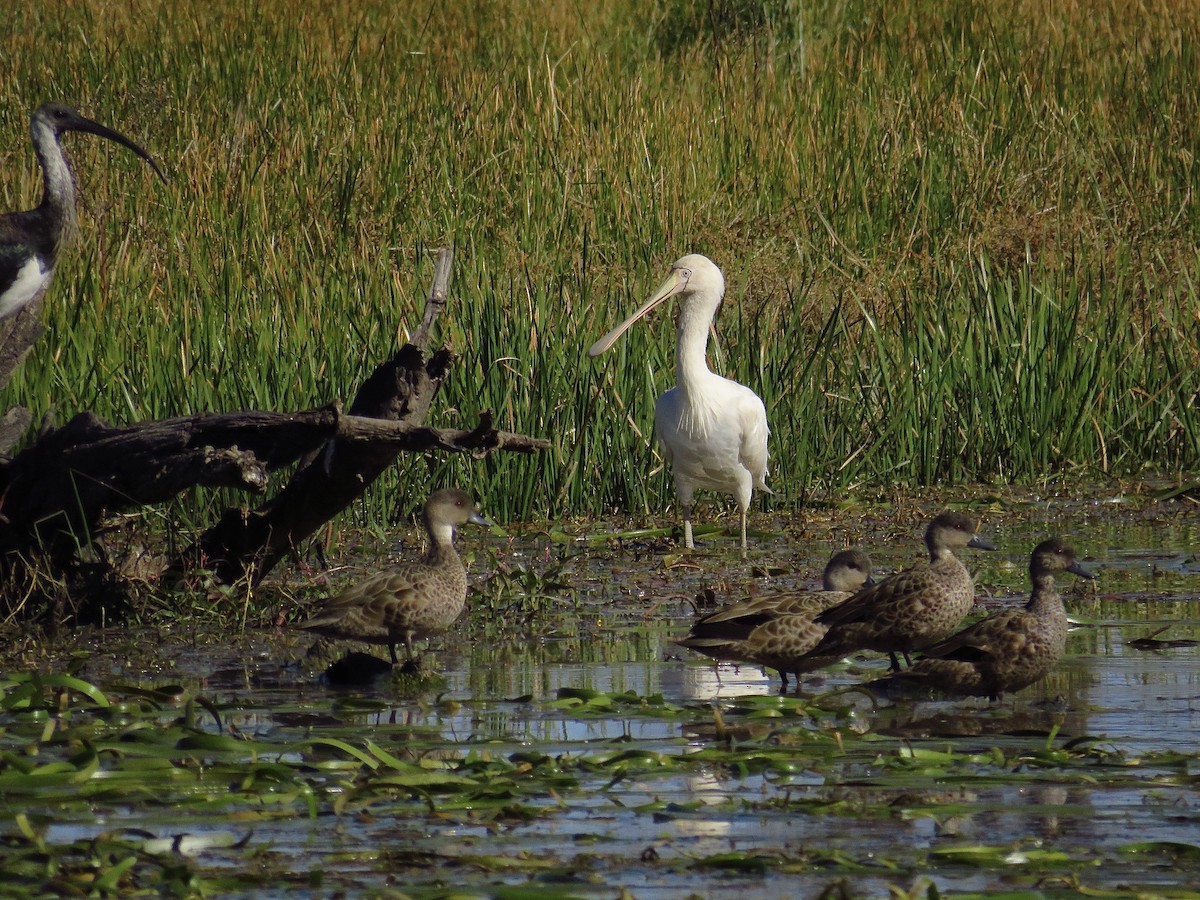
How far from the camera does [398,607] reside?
6.72 meters

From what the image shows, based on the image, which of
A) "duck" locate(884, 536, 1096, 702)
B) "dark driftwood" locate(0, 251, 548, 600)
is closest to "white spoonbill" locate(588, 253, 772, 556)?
"dark driftwood" locate(0, 251, 548, 600)

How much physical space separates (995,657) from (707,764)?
4.58ft

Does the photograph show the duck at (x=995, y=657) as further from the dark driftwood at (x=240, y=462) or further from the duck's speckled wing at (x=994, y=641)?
the dark driftwood at (x=240, y=462)

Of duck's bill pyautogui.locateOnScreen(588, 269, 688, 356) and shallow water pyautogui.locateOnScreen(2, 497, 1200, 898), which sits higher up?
duck's bill pyautogui.locateOnScreen(588, 269, 688, 356)

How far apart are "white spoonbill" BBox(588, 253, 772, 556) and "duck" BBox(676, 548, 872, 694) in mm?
2934

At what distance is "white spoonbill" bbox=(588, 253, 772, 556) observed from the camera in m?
9.77

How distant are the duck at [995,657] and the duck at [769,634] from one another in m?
0.42

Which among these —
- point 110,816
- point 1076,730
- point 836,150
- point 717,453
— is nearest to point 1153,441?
point 717,453

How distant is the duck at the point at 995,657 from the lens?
602 centimetres

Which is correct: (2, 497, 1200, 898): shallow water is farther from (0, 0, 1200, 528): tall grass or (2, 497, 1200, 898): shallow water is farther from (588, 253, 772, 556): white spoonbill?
(0, 0, 1200, 528): tall grass

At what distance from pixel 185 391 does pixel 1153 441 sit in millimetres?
5695

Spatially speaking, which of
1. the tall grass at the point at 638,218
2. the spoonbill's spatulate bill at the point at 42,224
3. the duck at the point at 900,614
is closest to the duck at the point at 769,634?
the duck at the point at 900,614

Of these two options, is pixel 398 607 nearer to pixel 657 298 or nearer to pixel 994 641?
pixel 994 641

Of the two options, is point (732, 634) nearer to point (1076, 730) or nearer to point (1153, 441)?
point (1076, 730)
